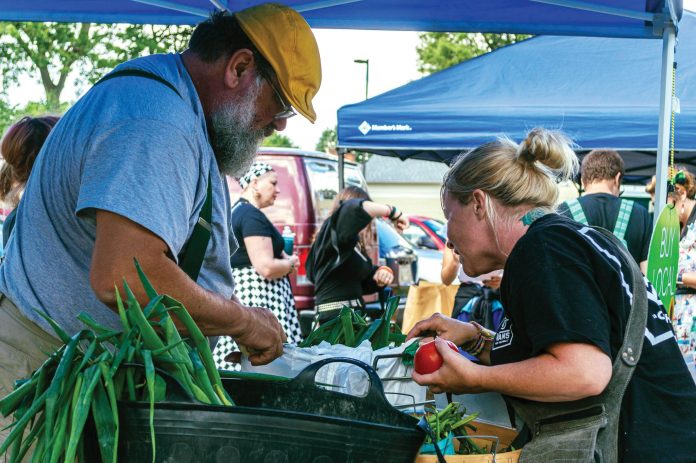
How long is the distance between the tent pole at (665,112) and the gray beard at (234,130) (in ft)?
7.55

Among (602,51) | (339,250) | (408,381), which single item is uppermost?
(602,51)

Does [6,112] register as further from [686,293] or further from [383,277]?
[686,293]

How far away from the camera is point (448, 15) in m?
4.15

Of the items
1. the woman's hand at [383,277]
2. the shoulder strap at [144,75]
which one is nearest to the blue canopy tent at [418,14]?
the shoulder strap at [144,75]

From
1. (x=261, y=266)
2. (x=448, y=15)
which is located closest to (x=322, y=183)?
(x=261, y=266)

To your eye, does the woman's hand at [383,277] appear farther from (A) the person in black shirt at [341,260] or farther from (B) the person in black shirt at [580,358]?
(B) the person in black shirt at [580,358]

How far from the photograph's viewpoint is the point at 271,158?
8547 mm

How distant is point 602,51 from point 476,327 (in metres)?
5.18

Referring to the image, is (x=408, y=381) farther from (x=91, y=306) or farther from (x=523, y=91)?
(x=523, y=91)

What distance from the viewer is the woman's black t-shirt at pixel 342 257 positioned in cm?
630

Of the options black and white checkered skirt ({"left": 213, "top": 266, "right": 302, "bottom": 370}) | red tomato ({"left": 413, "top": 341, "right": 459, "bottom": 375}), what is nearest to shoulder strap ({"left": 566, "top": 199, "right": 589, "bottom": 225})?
black and white checkered skirt ({"left": 213, "top": 266, "right": 302, "bottom": 370})

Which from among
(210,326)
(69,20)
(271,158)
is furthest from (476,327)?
(271,158)

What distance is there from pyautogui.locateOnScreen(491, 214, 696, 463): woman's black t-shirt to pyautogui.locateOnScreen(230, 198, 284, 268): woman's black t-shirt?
12.1ft

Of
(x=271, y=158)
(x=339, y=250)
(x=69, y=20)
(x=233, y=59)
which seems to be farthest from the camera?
(x=271, y=158)
